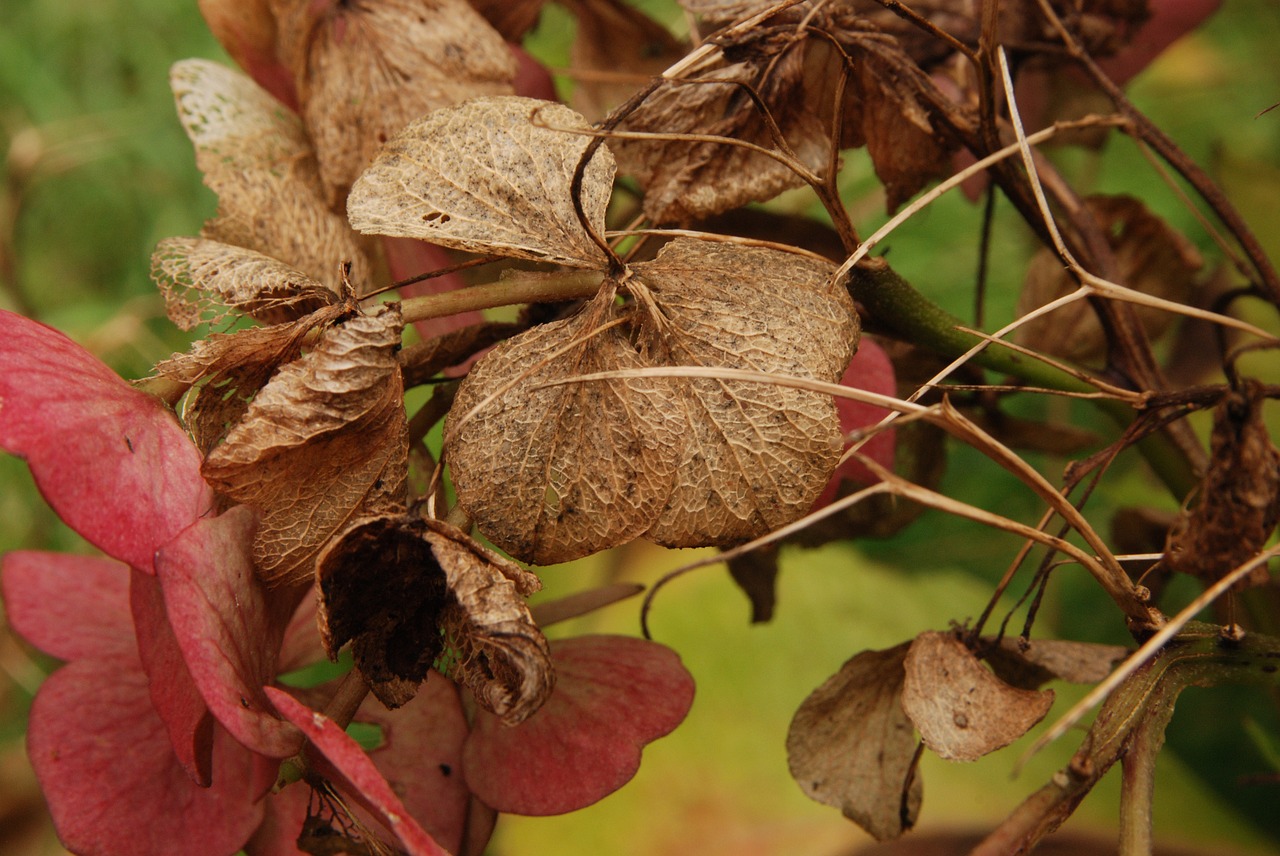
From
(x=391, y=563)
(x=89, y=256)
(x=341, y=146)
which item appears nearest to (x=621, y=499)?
(x=391, y=563)

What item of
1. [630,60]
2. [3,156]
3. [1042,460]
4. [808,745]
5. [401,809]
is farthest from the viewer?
[3,156]

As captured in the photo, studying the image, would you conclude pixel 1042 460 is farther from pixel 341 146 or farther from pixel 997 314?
pixel 341 146

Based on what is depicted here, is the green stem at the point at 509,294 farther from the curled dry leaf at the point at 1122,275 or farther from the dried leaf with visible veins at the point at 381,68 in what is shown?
the curled dry leaf at the point at 1122,275

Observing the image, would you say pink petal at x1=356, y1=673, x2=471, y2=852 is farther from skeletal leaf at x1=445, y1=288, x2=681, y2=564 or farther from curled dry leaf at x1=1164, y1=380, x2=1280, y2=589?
curled dry leaf at x1=1164, y1=380, x2=1280, y2=589

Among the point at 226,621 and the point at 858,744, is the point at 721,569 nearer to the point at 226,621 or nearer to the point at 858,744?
the point at 858,744

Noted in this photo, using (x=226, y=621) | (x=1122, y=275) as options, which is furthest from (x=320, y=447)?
(x=1122, y=275)
